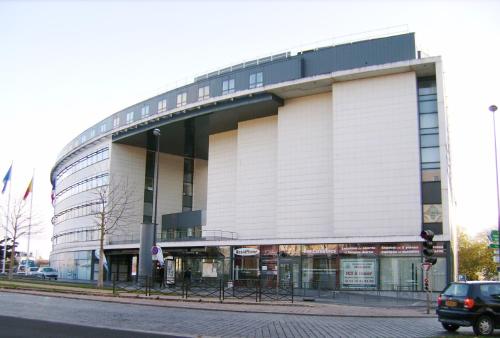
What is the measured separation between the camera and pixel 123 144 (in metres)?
56.3

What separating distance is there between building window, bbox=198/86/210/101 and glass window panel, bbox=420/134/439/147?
729 inches

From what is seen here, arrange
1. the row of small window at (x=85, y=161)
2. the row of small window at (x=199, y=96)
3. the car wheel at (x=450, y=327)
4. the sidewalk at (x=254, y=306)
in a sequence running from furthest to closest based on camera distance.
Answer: the row of small window at (x=85, y=161)
the row of small window at (x=199, y=96)
the sidewalk at (x=254, y=306)
the car wheel at (x=450, y=327)

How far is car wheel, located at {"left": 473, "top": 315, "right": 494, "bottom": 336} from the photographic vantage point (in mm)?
14555

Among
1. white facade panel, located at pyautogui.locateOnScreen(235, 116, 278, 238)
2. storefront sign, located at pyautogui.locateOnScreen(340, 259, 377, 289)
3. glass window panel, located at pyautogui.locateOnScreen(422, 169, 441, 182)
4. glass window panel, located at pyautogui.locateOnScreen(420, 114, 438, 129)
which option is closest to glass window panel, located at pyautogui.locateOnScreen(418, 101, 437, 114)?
glass window panel, located at pyautogui.locateOnScreen(420, 114, 438, 129)

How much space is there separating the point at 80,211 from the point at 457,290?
2032 inches

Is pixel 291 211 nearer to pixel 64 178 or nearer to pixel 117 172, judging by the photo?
pixel 117 172

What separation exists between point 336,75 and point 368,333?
2633cm

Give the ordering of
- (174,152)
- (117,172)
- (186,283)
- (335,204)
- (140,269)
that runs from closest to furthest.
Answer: (186,283), (140,269), (335,204), (117,172), (174,152)

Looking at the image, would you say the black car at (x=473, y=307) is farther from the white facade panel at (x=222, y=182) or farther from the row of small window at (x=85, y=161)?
the row of small window at (x=85, y=161)

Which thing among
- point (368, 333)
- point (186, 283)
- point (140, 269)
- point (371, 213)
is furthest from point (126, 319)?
point (371, 213)

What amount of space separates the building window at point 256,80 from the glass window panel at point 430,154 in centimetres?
1413

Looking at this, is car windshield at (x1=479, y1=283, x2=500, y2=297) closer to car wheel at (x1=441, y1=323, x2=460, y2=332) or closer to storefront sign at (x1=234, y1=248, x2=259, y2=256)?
car wheel at (x1=441, y1=323, x2=460, y2=332)

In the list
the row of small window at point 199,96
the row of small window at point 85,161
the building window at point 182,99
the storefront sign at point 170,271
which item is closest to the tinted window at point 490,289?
the storefront sign at point 170,271

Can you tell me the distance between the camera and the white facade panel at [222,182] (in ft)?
158
